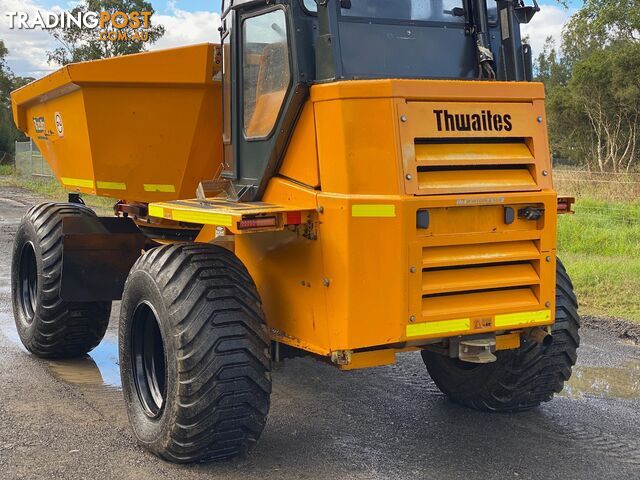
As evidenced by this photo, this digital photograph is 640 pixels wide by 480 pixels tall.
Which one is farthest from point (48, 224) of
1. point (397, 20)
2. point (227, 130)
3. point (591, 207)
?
point (591, 207)

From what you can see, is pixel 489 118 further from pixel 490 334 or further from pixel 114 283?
pixel 114 283

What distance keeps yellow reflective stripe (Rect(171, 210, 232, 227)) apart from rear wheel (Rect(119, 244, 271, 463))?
0.57ft

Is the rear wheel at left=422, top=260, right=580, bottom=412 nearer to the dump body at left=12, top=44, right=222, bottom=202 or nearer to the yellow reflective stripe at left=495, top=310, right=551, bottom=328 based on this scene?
the yellow reflective stripe at left=495, top=310, right=551, bottom=328

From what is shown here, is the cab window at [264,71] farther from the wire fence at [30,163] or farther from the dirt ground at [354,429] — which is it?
the wire fence at [30,163]

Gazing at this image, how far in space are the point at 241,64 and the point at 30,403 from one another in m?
2.55

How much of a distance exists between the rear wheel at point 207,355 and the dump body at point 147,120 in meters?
1.18

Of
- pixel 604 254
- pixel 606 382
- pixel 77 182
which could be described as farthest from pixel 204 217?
pixel 604 254

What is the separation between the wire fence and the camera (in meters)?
29.5

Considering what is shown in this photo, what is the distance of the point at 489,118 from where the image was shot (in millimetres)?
3906

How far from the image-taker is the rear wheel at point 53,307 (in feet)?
19.5

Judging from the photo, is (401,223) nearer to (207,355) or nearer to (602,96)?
(207,355)

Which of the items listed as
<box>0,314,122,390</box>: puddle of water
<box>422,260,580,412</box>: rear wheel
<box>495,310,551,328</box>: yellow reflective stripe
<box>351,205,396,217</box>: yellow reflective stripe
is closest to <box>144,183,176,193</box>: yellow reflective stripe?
<box>0,314,122,390</box>: puddle of water

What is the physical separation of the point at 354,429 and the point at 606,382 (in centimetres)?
203

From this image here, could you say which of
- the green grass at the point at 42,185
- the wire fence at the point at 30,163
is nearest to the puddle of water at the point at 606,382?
the green grass at the point at 42,185
